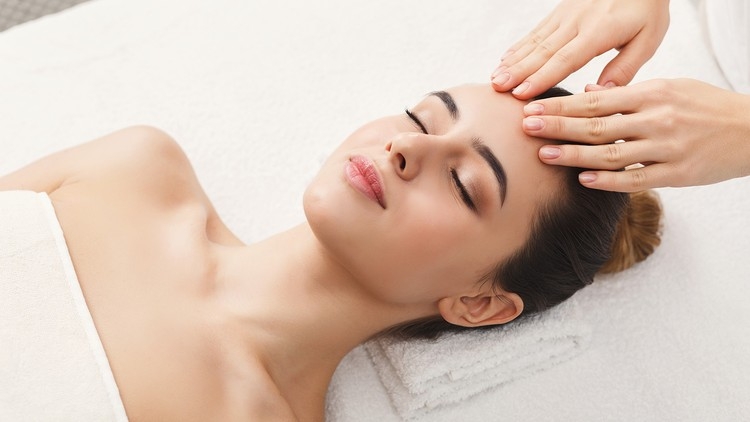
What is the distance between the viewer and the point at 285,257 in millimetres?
1420

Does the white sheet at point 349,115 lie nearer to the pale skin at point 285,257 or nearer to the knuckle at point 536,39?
the pale skin at point 285,257

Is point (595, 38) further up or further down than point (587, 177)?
further up

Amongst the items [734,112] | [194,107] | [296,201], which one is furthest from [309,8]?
[734,112]

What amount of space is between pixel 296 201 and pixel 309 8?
0.57 metres

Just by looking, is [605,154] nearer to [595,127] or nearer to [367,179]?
[595,127]

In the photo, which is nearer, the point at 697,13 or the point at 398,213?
the point at 398,213

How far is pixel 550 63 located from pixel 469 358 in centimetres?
61

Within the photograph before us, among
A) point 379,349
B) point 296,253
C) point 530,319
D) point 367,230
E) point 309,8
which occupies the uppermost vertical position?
point 309,8

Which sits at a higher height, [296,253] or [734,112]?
[734,112]

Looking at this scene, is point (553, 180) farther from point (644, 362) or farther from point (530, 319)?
point (644, 362)

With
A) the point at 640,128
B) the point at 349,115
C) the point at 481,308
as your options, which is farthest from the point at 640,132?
the point at 349,115

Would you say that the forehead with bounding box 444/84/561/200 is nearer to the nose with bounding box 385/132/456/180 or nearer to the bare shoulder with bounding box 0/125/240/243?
the nose with bounding box 385/132/456/180

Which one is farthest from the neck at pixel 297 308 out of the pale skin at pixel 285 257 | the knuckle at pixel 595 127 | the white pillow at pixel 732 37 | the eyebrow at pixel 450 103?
the white pillow at pixel 732 37

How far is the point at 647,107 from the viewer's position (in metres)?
1.22
